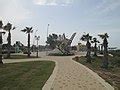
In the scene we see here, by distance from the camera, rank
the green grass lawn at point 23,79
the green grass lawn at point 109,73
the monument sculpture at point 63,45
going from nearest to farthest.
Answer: the green grass lawn at point 23,79
the green grass lawn at point 109,73
the monument sculpture at point 63,45

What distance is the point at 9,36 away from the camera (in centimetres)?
7350

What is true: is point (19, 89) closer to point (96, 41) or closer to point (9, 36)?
point (9, 36)

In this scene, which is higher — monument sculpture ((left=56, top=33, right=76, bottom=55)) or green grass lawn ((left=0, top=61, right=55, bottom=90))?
monument sculpture ((left=56, top=33, right=76, bottom=55))

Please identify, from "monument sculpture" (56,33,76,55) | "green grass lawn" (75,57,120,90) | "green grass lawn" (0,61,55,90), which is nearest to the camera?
"green grass lawn" (0,61,55,90)

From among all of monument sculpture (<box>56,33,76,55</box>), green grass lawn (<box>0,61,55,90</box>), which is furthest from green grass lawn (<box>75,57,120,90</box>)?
monument sculpture (<box>56,33,76,55</box>)

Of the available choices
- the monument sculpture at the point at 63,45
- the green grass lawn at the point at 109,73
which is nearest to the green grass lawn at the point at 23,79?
the green grass lawn at the point at 109,73

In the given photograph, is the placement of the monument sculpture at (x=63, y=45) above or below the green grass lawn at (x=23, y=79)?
above

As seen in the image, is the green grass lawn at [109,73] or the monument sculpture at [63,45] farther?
the monument sculpture at [63,45]

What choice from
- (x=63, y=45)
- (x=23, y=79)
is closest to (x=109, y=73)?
(x=23, y=79)

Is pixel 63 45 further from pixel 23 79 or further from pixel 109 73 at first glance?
pixel 23 79

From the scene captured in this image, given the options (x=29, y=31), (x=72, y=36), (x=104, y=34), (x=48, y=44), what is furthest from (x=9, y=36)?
(x=48, y=44)

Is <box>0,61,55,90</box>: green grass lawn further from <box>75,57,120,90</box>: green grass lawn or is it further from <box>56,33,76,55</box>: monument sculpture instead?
<box>56,33,76,55</box>: monument sculpture

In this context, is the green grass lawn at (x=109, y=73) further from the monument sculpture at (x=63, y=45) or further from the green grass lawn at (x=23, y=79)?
the monument sculpture at (x=63, y=45)

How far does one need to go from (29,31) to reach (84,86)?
64189 millimetres
